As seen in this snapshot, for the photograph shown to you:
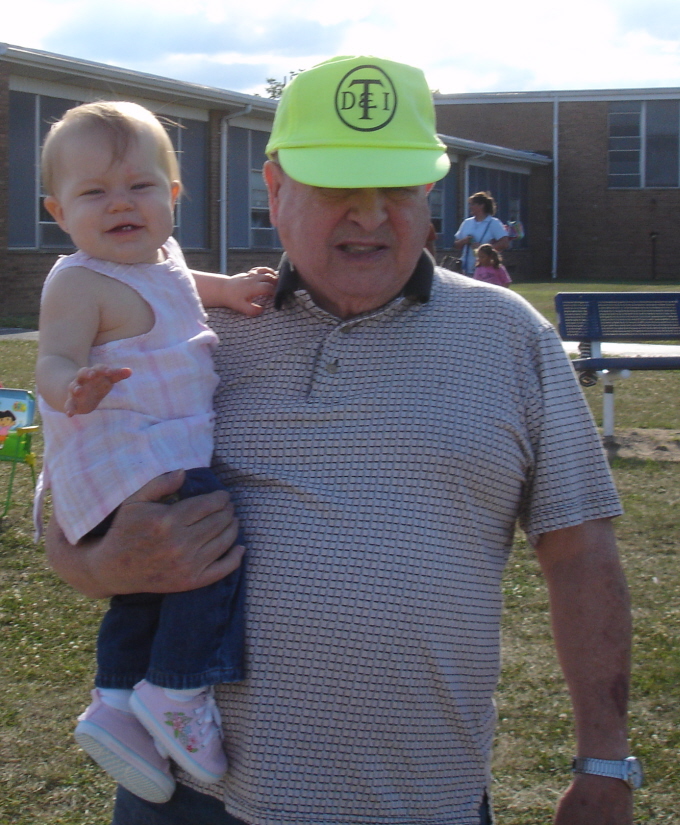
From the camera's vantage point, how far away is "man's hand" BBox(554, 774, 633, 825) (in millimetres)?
1903

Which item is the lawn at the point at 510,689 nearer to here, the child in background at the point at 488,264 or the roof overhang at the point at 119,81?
the child in background at the point at 488,264

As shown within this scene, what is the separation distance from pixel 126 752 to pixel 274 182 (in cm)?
119

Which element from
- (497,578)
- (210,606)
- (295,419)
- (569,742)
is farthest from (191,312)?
(569,742)

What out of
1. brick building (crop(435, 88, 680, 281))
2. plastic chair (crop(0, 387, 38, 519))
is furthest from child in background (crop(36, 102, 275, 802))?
brick building (crop(435, 88, 680, 281))

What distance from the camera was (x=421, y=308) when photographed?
6.65ft

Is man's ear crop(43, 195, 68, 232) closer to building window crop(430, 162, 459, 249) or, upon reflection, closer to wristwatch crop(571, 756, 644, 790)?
wristwatch crop(571, 756, 644, 790)

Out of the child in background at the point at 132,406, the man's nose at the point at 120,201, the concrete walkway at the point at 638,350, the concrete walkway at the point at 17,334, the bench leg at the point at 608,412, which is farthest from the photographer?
the concrete walkway at the point at 17,334

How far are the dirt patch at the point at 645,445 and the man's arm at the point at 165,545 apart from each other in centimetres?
587

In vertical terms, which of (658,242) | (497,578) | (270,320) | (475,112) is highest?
(475,112)

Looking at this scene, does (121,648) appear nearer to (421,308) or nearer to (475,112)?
(421,308)

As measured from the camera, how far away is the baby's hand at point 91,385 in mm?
1748

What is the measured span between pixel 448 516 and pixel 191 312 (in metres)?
0.73

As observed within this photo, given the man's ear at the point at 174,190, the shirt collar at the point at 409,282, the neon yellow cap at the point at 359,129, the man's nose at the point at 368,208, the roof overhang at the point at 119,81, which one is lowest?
the shirt collar at the point at 409,282

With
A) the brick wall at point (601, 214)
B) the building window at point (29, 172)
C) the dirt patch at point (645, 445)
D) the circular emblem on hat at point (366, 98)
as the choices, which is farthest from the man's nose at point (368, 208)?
the brick wall at point (601, 214)
